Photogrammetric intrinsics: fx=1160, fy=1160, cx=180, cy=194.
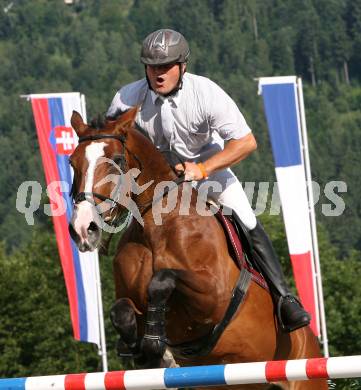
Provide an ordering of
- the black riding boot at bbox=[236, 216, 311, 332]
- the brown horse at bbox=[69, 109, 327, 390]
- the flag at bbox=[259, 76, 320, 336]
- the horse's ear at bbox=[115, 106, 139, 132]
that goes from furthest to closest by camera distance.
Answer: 1. the flag at bbox=[259, 76, 320, 336]
2. the black riding boot at bbox=[236, 216, 311, 332]
3. the horse's ear at bbox=[115, 106, 139, 132]
4. the brown horse at bbox=[69, 109, 327, 390]

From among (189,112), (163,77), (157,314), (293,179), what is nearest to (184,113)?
(189,112)

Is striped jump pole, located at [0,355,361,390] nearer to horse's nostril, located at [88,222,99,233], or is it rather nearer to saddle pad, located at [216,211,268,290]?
horse's nostril, located at [88,222,99,233]

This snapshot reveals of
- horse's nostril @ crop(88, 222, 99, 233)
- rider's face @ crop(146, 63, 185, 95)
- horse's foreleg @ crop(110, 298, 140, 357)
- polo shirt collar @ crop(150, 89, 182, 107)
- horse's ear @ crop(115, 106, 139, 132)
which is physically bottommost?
horse's foreleg @ crop(110, 298, 140, 357)

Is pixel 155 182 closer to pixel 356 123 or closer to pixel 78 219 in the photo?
pixel 78 219

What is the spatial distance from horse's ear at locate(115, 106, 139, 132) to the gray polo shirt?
28cm

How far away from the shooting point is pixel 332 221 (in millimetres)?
116312

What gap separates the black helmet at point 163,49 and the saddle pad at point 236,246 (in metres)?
1.19

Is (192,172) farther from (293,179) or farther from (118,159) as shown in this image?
(293,179)

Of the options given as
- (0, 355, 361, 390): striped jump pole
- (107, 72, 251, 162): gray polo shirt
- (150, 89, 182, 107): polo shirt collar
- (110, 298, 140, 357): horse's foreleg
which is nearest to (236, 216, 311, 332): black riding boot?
(107, 72, 251, 162): gray polo shirt

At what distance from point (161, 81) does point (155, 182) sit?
71 cm

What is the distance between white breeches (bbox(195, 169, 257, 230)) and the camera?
8.73m

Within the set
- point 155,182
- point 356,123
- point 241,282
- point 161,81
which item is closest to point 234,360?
point 241,282

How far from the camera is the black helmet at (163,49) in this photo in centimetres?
807

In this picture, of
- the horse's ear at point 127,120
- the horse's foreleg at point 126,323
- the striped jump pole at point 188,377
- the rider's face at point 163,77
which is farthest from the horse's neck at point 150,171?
the striped jump pole at point 188,377
